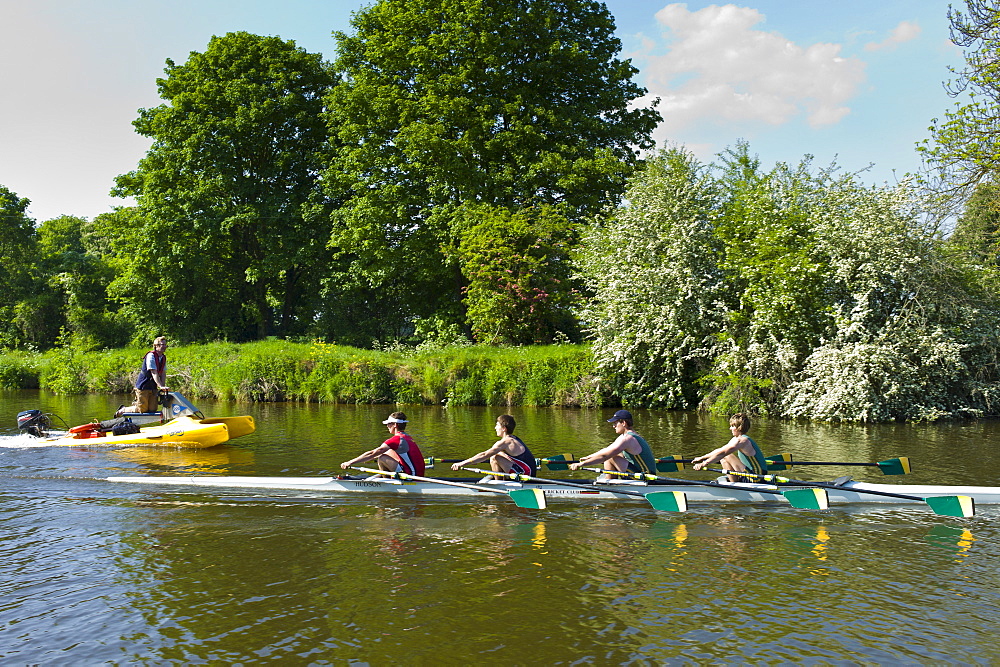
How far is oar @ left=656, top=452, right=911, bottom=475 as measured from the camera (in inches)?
467

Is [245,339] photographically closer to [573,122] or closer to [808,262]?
[573,122]

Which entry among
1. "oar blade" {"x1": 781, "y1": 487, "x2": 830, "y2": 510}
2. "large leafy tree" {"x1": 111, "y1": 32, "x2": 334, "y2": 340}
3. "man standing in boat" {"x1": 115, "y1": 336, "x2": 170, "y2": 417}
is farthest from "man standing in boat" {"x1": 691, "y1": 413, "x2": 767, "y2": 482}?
"large leafy tree" {"x1": 111, "y1": 32, "x2": 334, "y2": 340}

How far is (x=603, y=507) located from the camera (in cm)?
1077

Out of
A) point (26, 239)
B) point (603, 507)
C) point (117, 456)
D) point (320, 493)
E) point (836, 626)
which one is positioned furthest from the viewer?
point (26, 239)

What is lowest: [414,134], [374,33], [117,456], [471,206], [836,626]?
[836,626]

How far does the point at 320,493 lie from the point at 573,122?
21.8 meters

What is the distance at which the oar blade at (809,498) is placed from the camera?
9938 millimetres

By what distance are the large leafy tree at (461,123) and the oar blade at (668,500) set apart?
1916 cm

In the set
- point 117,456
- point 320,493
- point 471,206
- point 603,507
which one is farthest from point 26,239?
point 603,507

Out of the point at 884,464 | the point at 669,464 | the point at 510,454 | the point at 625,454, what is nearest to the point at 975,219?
the point at 884,464

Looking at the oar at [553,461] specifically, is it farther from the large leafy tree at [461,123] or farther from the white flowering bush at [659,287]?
the large leafy tree at [461,123]

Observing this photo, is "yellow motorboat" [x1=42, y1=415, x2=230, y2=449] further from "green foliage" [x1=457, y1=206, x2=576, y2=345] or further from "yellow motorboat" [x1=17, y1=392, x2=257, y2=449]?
"green foliage" [x1=457, y1=206, x2=576, y2=345]

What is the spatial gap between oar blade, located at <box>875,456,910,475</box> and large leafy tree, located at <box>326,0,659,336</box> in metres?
17.6

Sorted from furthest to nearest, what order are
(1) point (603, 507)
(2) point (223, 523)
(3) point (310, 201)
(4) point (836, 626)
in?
(3) point (310, 201), (1) point (603, 507), (2) point (223, 523), (4) point (836, 626)
